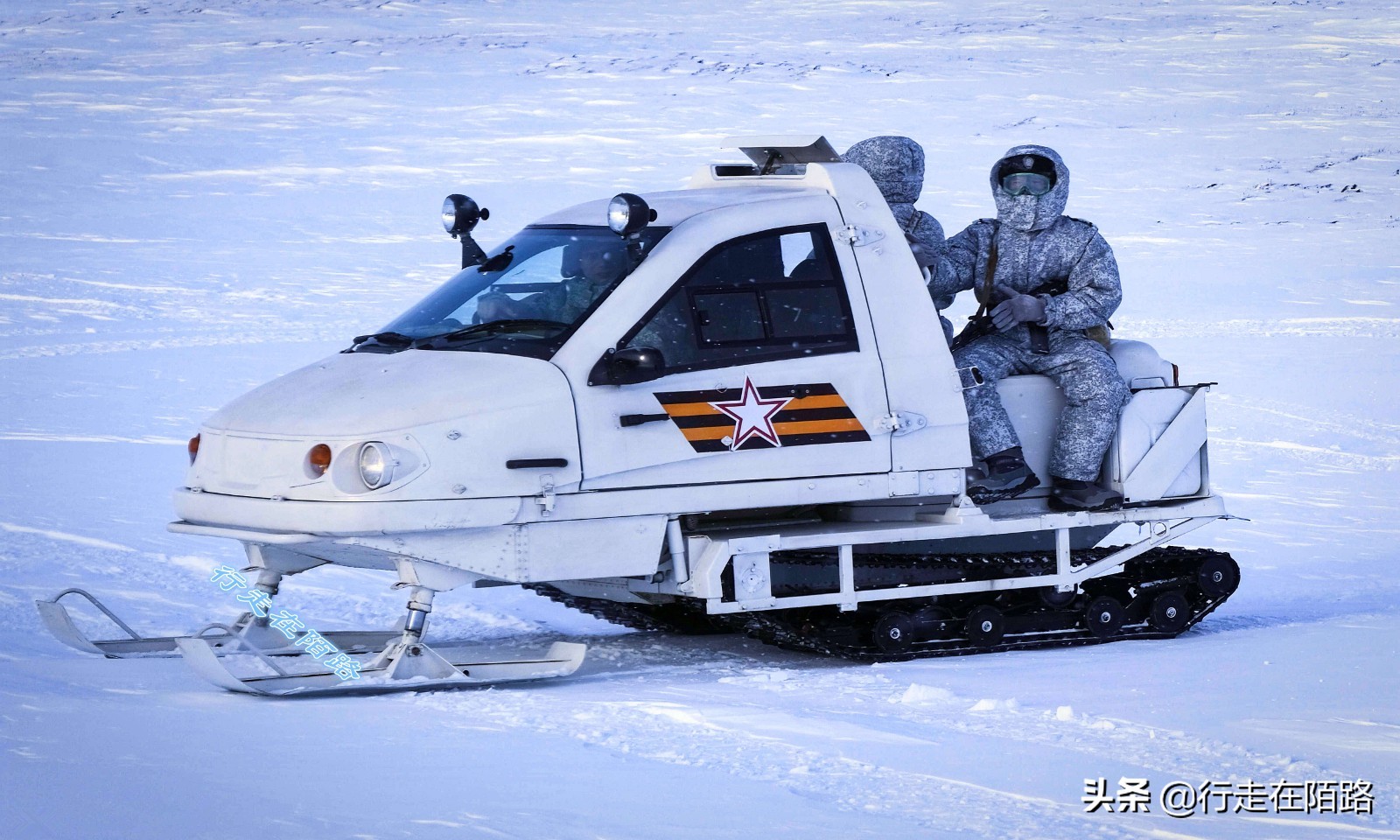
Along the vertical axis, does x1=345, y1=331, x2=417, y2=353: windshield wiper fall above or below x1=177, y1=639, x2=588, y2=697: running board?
above

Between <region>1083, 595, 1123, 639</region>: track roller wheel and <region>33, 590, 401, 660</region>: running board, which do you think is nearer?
<region>33, 590, 401, 660</region>: running board

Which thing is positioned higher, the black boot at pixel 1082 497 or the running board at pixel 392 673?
the black boot at pixel 1082 497

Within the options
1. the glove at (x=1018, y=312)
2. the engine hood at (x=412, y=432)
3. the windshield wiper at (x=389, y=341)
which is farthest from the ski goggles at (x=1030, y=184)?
the windshield wiper at (x=389, y=341)

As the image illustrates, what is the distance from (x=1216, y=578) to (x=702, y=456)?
9.51 feet

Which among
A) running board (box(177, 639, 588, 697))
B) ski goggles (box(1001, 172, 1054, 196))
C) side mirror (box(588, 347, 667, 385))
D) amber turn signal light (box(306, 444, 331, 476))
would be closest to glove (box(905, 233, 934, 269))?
ski goggles (box(1001, 172, 1054, 196))

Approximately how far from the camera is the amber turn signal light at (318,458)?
7082 millimetres

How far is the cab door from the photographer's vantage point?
7.52 m

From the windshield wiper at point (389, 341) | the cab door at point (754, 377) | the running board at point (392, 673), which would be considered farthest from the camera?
the windshield wiper at point (389, 341)

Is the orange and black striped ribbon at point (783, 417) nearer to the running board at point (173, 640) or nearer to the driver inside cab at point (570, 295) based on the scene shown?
the driver inside cab at point (570, 295)

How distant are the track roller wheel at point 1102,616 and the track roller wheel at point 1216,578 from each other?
1.57 ft

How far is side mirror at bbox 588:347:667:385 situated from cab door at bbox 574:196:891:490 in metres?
0.05

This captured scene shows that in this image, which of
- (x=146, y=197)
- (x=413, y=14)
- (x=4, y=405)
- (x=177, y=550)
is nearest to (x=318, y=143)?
(x=146, y=197)

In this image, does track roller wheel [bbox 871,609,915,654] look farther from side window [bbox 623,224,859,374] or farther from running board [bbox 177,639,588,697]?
running board [bbox 177,639,588,697]

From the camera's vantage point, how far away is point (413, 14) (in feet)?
117
